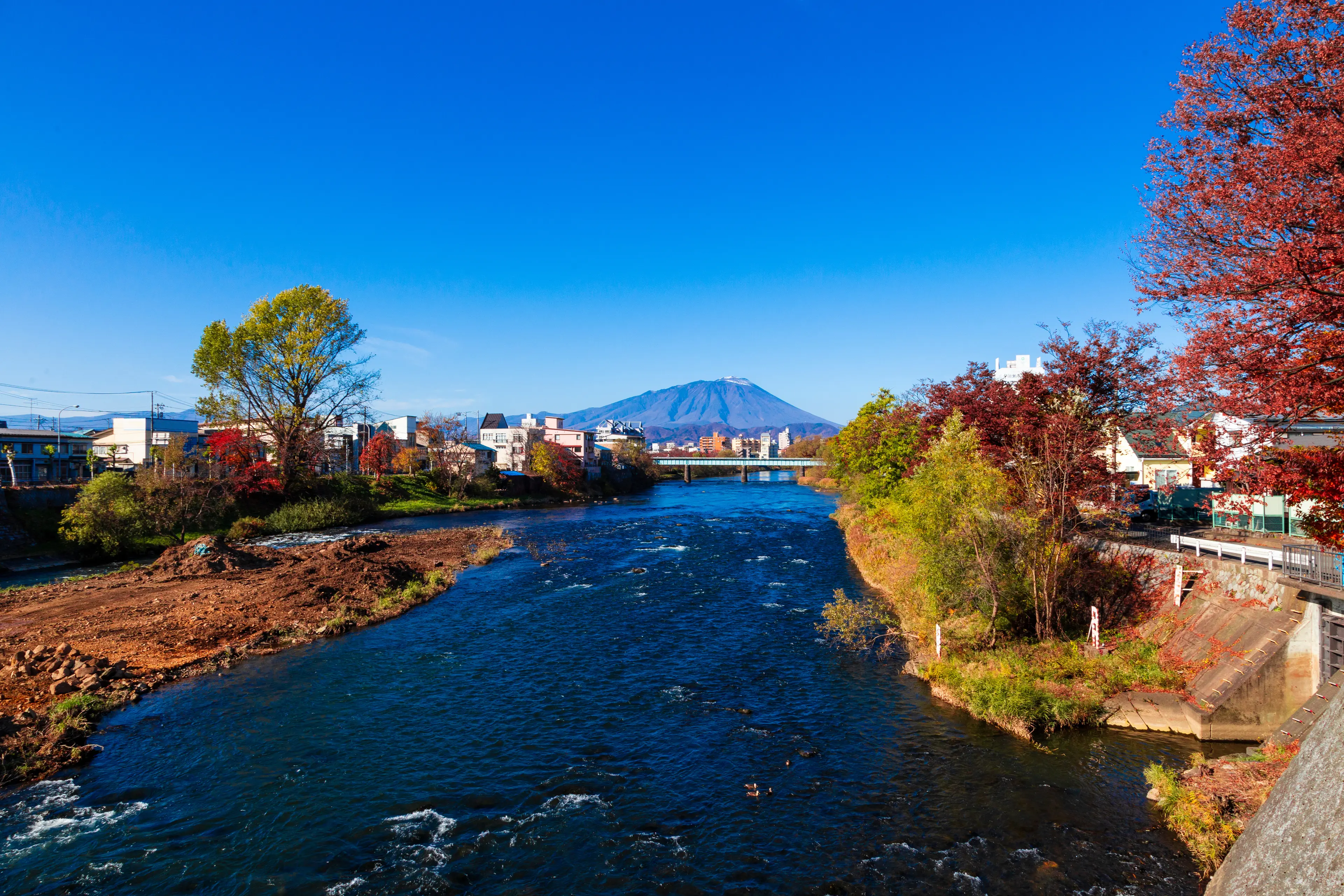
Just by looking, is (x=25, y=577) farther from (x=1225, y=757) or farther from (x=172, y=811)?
(x=1225, y=757)

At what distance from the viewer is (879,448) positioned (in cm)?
4328

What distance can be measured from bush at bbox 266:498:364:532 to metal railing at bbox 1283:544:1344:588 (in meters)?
56.8

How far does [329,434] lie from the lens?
76.5 meters

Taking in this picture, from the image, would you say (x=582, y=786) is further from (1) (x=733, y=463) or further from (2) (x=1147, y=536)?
(1) (x=733, y=463)

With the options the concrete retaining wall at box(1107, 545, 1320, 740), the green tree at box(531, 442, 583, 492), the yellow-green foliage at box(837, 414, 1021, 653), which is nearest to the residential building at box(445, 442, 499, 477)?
the green tree at box(531, 442, 583, 492)

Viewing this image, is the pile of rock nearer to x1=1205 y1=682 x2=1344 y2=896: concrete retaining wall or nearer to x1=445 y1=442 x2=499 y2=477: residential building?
x1=1205 y1=682 x2=1344 y2=896: concrete retaining wall

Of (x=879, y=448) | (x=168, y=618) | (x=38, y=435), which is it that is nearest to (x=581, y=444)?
(x=38, y=435)

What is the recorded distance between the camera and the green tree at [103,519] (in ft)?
117

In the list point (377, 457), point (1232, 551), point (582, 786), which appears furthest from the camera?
point (377, 457)

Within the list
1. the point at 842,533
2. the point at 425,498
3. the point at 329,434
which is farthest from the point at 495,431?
the point at 842,533

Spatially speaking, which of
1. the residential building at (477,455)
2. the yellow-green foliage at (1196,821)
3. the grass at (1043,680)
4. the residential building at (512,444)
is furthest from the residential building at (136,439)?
the yellow-green foliage at (1196,821)

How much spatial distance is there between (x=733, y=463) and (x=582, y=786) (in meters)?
118

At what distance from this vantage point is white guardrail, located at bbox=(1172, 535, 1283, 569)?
50.6ft

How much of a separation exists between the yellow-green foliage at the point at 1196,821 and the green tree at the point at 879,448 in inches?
1036
